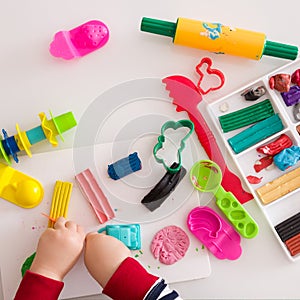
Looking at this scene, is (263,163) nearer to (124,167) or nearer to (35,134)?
(124,167)

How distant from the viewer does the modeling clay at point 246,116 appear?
0.96m

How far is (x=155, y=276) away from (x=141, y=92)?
12.0 inches

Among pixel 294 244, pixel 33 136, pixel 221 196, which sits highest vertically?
pixel 33 136

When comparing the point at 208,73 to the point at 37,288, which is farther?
the point at 208,73

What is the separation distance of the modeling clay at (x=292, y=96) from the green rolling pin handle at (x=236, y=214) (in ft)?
0.60

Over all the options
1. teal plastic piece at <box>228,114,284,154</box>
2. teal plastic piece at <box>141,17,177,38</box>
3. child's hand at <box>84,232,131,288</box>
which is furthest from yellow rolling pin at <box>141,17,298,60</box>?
child's hand at <box>84,232,131,288</box>

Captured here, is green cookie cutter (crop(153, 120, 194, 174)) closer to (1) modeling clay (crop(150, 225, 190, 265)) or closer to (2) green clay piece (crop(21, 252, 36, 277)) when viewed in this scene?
(1) modeling clay (crop(150, 225, 190, 265))

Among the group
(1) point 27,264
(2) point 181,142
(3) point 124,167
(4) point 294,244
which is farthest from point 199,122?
(1) point 27,264

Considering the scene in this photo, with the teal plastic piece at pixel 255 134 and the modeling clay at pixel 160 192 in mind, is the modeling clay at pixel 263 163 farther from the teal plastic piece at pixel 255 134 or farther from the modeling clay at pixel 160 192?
the modeling clay at pixel 160 192

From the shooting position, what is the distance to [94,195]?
0.94 meters

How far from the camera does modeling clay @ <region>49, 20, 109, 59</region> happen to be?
95 centimetres

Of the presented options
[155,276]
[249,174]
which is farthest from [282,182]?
[155,276]

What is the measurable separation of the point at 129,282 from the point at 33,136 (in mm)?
277

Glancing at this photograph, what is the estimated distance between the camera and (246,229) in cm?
Answer: 94
